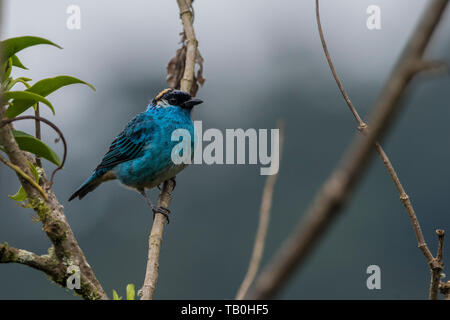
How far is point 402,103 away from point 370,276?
5.73 ft

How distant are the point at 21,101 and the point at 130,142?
232cm

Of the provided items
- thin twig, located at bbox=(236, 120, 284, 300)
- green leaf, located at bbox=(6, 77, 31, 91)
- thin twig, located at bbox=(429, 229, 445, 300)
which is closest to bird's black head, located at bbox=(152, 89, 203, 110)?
green leaf, located at bbox=(6, 77, 31, 91)

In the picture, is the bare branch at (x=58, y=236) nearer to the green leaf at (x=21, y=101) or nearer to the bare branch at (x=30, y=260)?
the bare branch at (x=30, y=260)

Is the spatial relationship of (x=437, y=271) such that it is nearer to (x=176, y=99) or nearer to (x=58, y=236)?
(x=58, y=236)

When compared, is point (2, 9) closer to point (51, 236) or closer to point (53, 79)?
point (51, 236)

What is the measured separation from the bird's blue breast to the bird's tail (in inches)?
4.5

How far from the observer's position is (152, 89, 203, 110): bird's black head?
14.2ft

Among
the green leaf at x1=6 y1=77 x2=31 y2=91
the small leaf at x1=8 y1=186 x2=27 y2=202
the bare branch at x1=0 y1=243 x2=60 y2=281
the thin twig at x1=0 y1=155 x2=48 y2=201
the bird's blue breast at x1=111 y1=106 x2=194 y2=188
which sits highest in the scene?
the bird's blue breast at x1=111 y1=106 x2=194 y2=188

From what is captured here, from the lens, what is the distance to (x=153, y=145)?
4.55 metres

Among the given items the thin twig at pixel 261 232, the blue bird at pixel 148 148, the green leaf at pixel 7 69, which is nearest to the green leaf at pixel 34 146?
the green leaf at pixel 7 69

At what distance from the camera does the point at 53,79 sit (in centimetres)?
260

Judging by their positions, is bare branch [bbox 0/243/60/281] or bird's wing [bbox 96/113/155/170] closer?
bare branch [bbox 0/243/60/281]

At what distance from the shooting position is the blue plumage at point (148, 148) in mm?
4445

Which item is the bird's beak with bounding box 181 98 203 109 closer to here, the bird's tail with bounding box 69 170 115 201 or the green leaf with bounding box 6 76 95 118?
the bird's tail with bounding box 69 170 115 201
